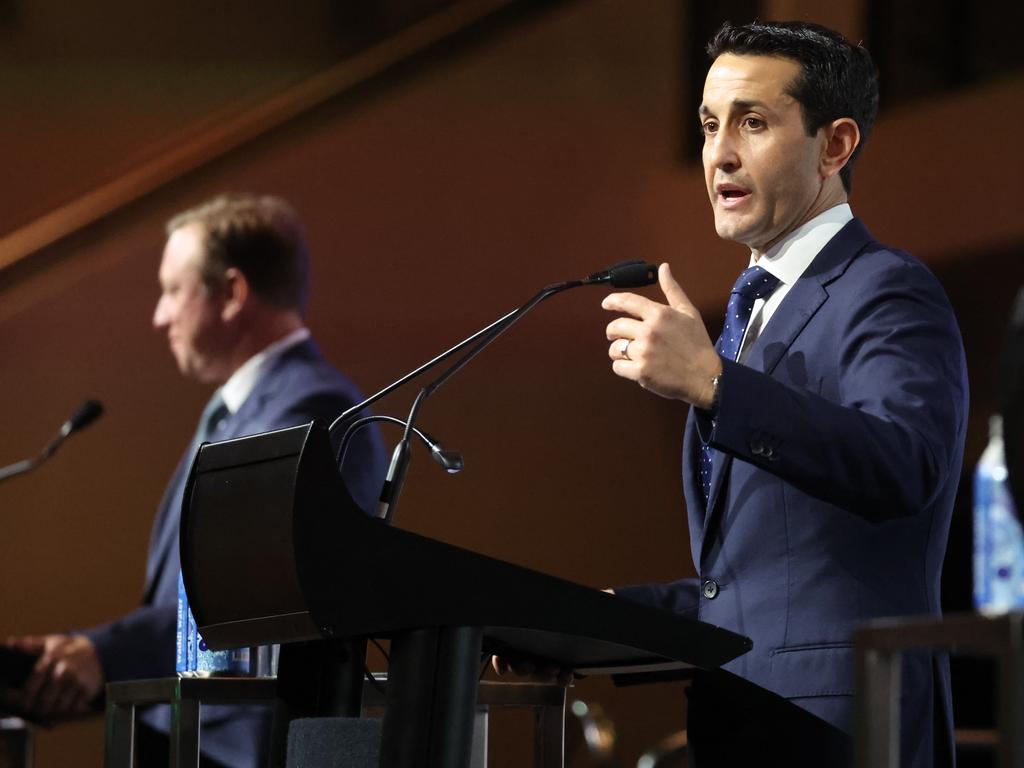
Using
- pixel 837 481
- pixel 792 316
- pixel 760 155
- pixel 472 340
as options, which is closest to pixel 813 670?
pixel 837 481

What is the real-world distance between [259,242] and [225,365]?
1.21 feet

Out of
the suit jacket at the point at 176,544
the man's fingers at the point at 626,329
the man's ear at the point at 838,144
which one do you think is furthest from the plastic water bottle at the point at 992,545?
the man's fingers at the point at 626,329

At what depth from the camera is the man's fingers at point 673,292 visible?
1.67 metres

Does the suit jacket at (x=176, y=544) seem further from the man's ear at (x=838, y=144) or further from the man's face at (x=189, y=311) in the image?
the man's ear at (x=838, y=144)

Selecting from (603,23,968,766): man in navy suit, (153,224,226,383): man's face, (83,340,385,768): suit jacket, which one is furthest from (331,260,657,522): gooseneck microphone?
(153,224,226,383): man's face

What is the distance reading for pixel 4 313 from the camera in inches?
168

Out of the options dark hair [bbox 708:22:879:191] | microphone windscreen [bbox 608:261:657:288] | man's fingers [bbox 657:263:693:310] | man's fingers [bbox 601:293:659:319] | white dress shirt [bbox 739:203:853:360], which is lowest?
man's fingers [bbox 601:293:659:319]

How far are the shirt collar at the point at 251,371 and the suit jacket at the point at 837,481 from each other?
238 cm

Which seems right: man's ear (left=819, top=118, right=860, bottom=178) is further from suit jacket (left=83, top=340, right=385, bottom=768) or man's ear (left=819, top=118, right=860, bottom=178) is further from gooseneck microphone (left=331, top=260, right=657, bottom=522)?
suit jacket (left=83, top=340, right=385, bottom=768)

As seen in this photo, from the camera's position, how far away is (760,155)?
2109mm

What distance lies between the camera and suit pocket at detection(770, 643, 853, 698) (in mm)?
1723

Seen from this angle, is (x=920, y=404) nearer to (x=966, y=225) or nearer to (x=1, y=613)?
(x=966, y=225)

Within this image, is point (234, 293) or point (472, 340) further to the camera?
point (234, 293)

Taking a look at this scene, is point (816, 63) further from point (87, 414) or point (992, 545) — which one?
point (992, 545)
